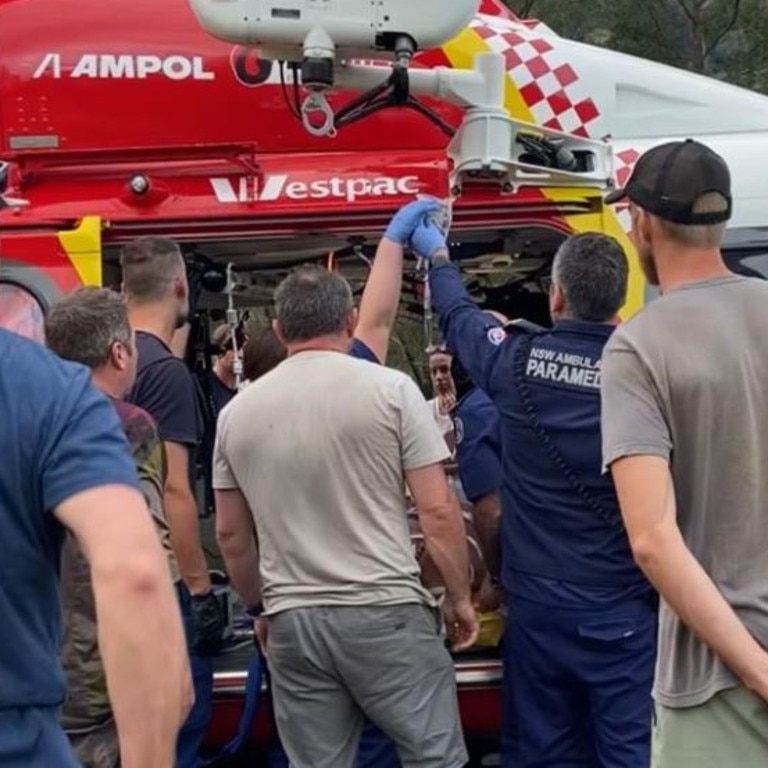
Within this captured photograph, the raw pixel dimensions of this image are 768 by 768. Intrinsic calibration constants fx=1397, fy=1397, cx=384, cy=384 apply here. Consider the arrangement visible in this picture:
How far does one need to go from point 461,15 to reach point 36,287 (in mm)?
1418

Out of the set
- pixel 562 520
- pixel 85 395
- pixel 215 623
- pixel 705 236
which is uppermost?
pixel 705 236

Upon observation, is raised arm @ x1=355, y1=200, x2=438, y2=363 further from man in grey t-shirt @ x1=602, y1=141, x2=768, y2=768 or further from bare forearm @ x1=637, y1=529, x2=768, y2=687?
bare forearm @ x1=637, y1=529, x2=768, y2=687

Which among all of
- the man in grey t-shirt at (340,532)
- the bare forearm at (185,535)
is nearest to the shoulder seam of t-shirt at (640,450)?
the man in grey t-shirt at (340,532)

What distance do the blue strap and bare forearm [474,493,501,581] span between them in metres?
0.70

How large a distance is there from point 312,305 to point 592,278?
72cm

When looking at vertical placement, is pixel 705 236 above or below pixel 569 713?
above

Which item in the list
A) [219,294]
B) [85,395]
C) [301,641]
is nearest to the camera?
[85,395]

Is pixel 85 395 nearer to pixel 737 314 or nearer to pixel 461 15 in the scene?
pixel 737 314

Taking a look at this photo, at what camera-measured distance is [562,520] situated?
3611 millimetres

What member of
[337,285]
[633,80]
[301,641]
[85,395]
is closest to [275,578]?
[301,641]

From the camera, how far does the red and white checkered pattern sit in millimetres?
4383

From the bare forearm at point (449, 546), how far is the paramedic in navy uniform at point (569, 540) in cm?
18

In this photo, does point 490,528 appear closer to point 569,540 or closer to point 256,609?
point 569,540

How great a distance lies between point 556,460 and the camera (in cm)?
359
